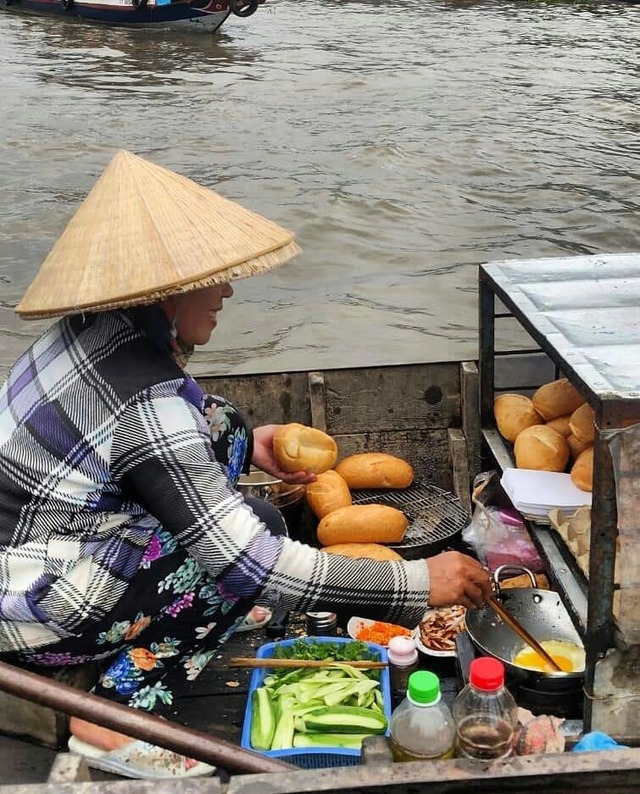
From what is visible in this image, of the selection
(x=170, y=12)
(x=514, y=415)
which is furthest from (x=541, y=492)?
(x=170, y=12)

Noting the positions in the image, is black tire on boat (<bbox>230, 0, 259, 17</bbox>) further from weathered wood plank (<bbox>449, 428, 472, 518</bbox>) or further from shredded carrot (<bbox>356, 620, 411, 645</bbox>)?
shredded carrot (<bbox>356, 620, 411, 645</bbox>)

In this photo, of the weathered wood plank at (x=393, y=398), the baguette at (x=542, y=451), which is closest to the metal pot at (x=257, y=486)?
the weathered wood plank at (x=393, y=398)

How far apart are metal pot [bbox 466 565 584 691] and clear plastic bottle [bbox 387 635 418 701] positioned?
0.59ft

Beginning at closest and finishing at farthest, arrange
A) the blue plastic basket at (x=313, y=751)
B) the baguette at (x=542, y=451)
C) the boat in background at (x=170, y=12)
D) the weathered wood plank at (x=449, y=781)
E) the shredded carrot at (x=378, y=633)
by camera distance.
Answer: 1. the weathered wood plank at (x=449, y=781)
2. the blue plastic basket at (x=313, y=751)
3. the shredded carrot at (x=378, y=633)
4. the baguette at (x=542, y=451)
5. the boat in background at (x=170, y=12)

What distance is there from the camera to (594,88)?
657 inches

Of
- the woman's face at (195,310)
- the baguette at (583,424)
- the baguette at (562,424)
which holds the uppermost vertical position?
the woman's face at (195,310)

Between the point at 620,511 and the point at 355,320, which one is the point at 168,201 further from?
the point at 355,320

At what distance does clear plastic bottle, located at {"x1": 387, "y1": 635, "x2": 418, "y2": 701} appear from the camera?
2.71m

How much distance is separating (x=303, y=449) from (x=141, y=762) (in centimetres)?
146

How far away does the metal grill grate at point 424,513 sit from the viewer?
3.57 meters

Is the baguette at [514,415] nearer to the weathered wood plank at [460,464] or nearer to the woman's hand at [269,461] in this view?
the weathered wood plank at [460,464]

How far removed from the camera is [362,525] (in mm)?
3471

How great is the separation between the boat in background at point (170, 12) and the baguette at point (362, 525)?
23.0 meters

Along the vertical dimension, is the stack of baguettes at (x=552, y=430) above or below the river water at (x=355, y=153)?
above
